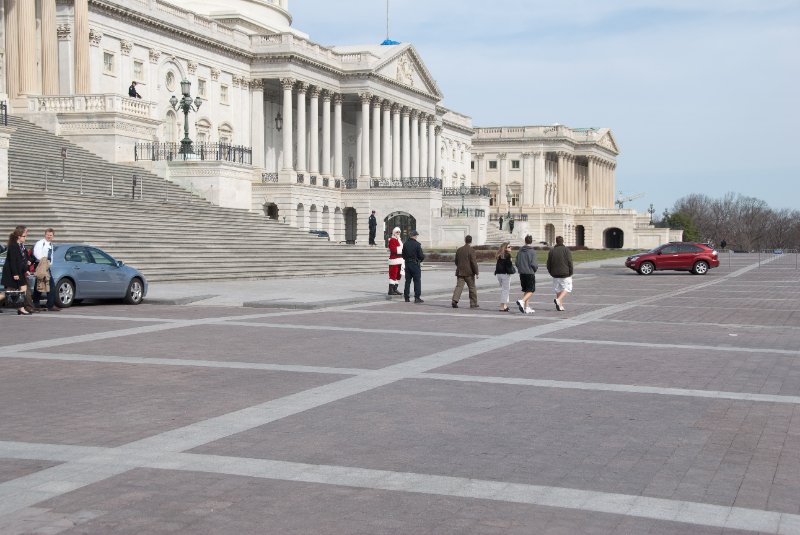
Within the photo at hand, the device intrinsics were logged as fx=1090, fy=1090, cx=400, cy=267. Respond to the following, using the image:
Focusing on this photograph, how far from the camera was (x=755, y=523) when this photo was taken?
22.0 feet

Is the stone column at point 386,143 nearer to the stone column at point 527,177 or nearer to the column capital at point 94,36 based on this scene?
the column capital at point 94,36

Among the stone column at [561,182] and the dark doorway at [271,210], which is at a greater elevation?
the stone column at [561,182]

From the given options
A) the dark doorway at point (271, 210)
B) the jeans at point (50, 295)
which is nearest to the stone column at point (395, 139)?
the dark doorway at point (271, 210)

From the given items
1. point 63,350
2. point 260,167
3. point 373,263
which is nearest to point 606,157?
point 260,167

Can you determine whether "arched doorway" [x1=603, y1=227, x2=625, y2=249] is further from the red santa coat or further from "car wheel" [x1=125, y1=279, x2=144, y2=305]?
"car wheel" [x1=125, y1=279, x2=144, y2=305]

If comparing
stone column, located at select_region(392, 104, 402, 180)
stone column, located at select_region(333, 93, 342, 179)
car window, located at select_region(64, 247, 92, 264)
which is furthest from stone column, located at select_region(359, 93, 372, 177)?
car window, located at select_region(64, 247, 92, 264)

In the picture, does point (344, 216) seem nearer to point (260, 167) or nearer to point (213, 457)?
point (260, 167)

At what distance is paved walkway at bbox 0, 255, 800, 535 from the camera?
689cm

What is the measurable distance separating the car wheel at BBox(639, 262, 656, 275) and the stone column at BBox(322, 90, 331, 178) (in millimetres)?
38268

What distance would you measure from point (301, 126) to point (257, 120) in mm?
3320

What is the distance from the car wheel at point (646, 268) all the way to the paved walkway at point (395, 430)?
105ft

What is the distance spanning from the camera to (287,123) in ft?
259

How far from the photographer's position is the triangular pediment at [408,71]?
8881 cm

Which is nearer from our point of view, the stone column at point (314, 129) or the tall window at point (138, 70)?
the tall window at point (138, 70)
